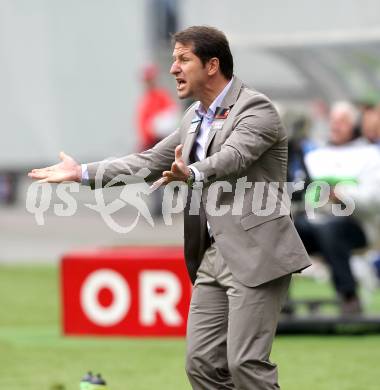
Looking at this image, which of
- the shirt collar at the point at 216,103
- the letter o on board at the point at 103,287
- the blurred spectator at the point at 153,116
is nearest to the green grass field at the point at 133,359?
the letter o on board at the point at 103,287

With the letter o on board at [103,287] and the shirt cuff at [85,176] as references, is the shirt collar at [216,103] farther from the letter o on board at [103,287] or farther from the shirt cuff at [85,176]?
the letter o on board at [103,287]

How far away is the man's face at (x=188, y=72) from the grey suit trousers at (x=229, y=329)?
772mm

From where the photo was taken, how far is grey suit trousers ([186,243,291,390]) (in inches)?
265

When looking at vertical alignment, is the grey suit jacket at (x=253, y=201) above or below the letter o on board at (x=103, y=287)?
above

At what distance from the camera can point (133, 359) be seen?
33.8ft

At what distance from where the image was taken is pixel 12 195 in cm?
2558

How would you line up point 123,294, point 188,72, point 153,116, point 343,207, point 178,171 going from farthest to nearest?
point 153,116
point 343,207
point 123,294
point 188,72
point 178,171

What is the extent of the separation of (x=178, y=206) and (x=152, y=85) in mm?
10926

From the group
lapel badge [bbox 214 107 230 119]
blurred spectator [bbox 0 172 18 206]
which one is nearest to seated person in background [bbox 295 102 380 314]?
lapel badge [bbox 214 107 230 119]

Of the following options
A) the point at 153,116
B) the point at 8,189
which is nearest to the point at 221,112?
the point at 153,116

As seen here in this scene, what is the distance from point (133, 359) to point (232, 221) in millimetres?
3709

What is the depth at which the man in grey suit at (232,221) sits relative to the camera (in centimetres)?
673

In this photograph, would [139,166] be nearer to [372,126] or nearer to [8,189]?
[372,126]

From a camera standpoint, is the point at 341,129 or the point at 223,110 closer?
the point at 223,110
